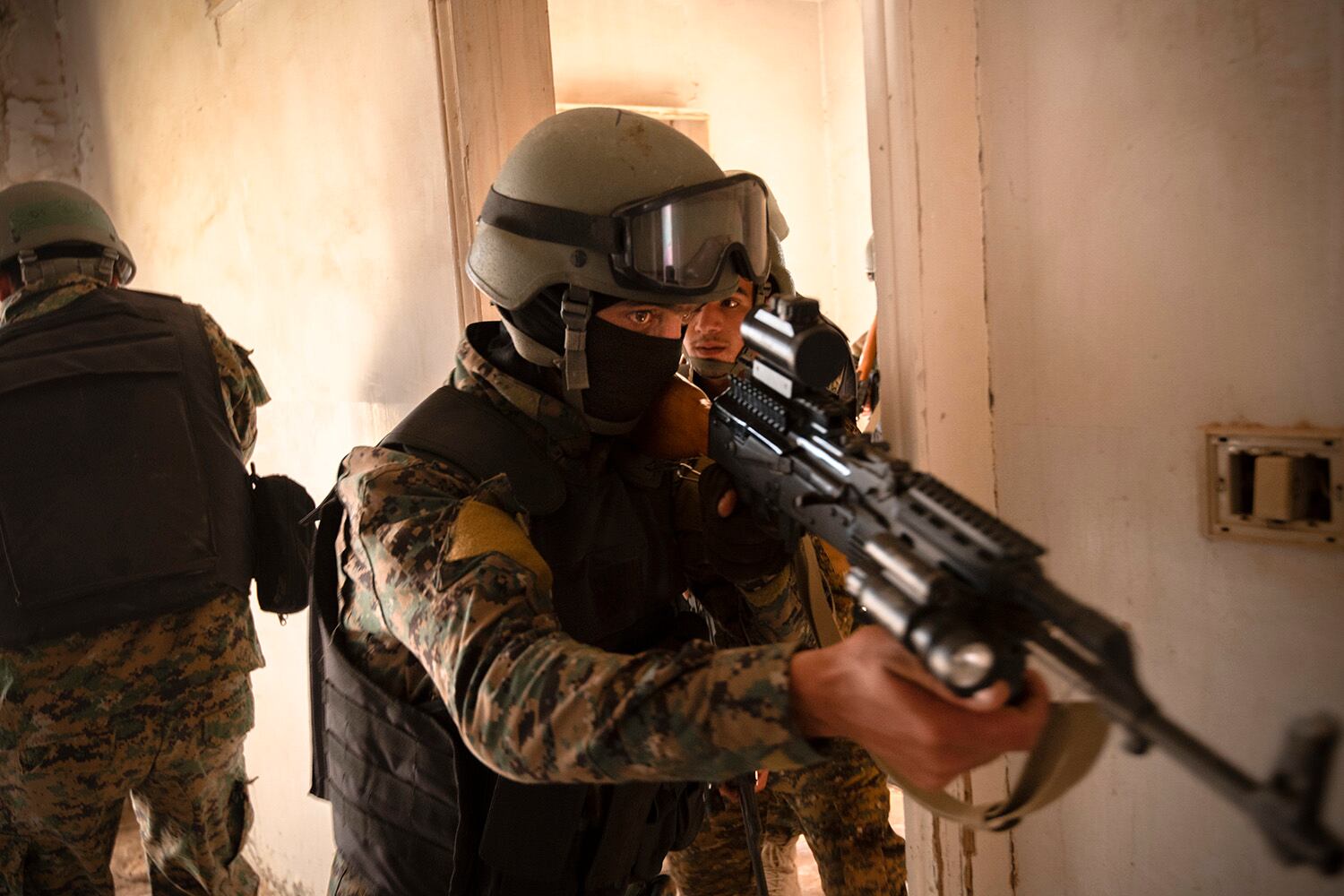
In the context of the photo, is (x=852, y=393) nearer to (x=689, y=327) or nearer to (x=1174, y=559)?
(x=689, y=327)

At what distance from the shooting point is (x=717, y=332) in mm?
2096

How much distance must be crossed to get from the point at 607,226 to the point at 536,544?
0.43m

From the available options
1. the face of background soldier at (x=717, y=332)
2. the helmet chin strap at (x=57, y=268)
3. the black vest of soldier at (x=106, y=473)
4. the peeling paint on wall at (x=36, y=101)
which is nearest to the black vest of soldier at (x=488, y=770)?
the face of background soldier at (x=717, y=332)

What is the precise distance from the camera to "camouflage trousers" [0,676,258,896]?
212 cm

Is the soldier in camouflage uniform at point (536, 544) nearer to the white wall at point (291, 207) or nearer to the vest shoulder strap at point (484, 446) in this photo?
the vest shoulder strap at point (484, 446)

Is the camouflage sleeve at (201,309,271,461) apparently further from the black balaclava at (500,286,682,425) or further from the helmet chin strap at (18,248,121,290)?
the black balaclava at (500,286,682,425)

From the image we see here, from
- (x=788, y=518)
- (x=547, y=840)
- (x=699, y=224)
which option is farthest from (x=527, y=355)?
(x=547, y=840)

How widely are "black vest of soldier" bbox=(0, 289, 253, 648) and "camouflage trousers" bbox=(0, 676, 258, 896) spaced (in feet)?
0.77

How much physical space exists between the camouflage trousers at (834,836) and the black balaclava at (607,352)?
89 cm

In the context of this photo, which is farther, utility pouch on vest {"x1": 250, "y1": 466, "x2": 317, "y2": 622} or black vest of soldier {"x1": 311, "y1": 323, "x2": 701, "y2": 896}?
utility pouch on vest {"x1": 250, "y1": 466, "x2": 317, "y2": 622}

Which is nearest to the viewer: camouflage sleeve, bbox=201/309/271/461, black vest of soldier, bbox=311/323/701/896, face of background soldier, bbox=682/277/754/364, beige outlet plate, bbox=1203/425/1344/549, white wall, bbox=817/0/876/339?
beige outlet plate, bbox=1203/425/1344/549

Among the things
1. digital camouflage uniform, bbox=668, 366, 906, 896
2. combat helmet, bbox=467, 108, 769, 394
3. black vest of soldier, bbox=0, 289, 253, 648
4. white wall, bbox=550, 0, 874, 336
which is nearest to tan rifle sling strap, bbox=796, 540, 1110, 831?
combat helmet, bbox=467, 108, 769, 394

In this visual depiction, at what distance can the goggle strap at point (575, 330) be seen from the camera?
1.29 meters

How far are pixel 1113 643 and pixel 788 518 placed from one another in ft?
1.75
